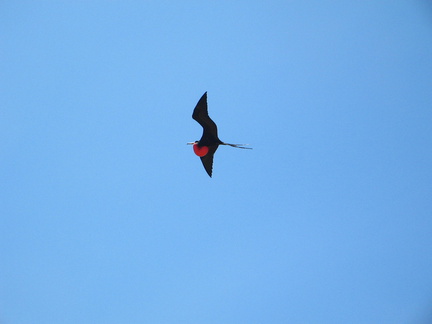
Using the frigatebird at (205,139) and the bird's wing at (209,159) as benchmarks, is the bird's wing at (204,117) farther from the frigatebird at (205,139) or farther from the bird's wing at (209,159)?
the bird's wing at (209,159)

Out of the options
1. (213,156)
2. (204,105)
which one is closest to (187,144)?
(213,156)

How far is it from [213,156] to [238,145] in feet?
5.62

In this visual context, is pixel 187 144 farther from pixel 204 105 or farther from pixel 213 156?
pixel 204 105

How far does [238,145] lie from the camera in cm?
1017

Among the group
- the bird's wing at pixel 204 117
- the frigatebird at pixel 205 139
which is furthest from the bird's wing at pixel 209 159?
the bird's wing at pixel 204 117

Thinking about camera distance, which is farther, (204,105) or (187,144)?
(187,144)

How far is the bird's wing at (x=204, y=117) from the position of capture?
9.89m

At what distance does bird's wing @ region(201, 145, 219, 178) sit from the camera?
11.5 metres

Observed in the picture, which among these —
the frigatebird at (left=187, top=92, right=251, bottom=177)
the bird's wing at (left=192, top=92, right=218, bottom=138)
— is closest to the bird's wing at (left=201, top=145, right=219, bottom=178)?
the frigatebird at (left=187, top=92, right=251, bottom=177)

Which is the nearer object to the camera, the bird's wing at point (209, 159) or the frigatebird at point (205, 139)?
the frigatebird at point (205, 139)

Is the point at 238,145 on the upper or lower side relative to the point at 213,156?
lower

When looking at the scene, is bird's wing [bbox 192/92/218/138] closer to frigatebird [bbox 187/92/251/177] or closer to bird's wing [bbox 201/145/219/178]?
frigatebird [bbox 187/92/251/177]

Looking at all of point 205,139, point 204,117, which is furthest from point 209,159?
point 204,117

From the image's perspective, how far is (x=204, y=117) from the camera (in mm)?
10281
